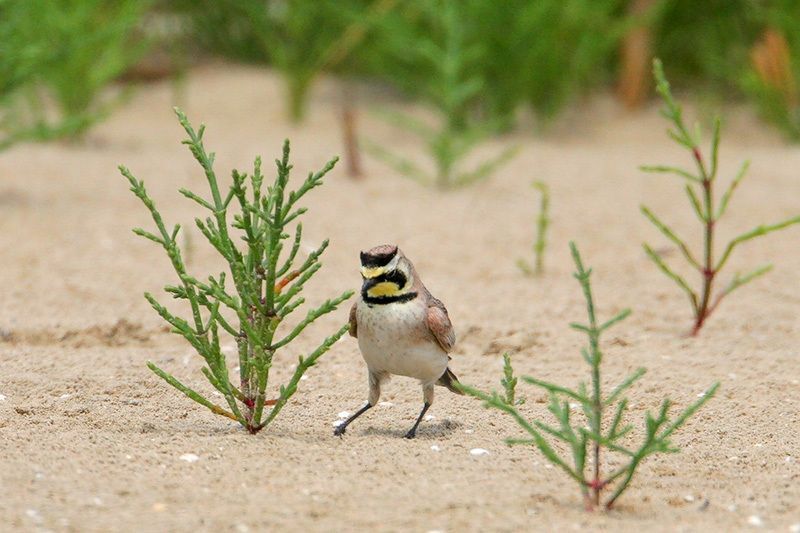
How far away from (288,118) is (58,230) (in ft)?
9.66

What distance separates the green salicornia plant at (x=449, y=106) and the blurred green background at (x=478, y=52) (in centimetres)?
1

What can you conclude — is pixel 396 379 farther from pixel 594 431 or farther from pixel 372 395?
pixel 594 431

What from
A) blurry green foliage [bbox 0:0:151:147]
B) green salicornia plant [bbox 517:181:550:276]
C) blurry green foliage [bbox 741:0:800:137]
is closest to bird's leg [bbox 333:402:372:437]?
green salicornia plant [bbox 517:181:550:276]

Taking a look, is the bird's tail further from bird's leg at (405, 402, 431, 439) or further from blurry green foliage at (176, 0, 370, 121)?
blurry green foliage at (176, 0, 370, 121)

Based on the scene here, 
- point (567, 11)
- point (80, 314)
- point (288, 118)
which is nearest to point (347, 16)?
point (288, 118)

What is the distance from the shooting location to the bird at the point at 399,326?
3.51 meters

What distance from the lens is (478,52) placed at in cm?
738

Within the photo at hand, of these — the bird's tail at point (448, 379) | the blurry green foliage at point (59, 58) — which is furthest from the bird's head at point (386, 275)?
the blurry green foliage at point (59, 58)

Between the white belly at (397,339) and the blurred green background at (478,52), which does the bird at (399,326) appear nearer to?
the white belly at (397,339)

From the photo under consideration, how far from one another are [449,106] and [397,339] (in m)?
3.74

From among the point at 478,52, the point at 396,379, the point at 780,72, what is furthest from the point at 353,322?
the point at 780,72

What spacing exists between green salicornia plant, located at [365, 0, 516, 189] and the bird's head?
3.15 metres

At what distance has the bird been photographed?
138 inches

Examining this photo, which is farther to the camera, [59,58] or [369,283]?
[59,58]
